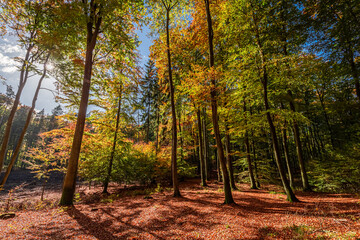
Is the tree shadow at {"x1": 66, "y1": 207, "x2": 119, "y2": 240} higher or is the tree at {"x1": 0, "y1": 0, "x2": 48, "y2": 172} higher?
the tree at {"x1": 0, "y1": 0, "x2": 48, "y2": 172}

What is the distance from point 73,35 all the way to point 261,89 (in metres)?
10.7

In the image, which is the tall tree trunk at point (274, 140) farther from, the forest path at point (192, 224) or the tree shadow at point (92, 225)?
the tree shadow at point (92, 225)

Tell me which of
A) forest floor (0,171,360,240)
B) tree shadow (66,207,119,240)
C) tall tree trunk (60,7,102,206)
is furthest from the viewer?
tall tree trunk (60,7,102,206)

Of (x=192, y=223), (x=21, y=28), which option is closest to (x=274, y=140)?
(x=192, y=223)

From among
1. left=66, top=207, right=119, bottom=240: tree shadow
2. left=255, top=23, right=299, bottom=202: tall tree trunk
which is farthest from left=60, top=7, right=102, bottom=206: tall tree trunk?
left=255, top=23, right=299, bottom=202: tall tree trunk

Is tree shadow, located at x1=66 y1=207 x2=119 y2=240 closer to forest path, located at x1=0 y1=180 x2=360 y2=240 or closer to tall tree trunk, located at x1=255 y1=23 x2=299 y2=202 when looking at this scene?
forest path, located at x1=0 y1=180 x2=360 y2=240

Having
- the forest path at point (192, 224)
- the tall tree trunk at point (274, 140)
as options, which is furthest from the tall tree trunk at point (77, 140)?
the tall tree trunk at point (274, 140)

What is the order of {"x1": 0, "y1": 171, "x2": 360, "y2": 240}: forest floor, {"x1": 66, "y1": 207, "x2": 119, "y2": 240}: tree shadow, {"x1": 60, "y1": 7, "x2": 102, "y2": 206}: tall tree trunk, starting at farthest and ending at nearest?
{"x1": 60, "y1": 7, "x2": 102, "y2": 206}: tall tree trunk → {"x1": 66, "y1": 207, "x2": 119, "y2": 240}: tree shadow → {"x1": 0, "y1": 171, "x2": 360, "y2": 240}: forest floor

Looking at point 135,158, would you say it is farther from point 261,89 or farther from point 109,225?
point 261,89

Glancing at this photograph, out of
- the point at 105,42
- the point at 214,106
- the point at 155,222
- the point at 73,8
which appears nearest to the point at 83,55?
the point at 105,42

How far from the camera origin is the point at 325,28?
4.94 m

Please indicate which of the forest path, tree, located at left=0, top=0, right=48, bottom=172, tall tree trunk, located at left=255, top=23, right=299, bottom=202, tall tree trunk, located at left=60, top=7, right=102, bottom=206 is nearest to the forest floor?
the forest path

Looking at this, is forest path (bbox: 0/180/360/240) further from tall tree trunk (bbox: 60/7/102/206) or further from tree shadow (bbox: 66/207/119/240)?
tall tree trunk (bbox: 60/7/102/206)

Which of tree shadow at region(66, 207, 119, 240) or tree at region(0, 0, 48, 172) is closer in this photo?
tree shadow at region(66, 207, 119, 240)
